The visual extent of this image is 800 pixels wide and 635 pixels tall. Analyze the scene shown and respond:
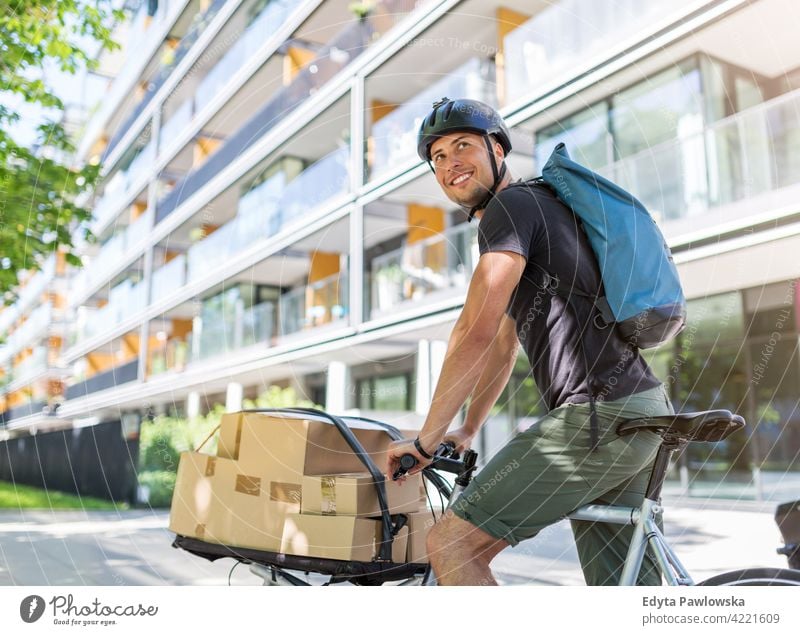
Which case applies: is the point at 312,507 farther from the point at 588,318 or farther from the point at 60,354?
the point at 60,354

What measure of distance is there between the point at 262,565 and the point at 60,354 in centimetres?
158

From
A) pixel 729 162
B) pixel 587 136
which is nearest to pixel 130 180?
pixel 729 162

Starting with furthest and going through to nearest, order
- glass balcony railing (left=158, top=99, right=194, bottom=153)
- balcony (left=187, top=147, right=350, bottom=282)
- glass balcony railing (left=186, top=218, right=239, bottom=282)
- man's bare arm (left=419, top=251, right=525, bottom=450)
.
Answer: balcony (left=187, top=147, right=350, bottom=282), glass balcony railing (left=186, top=218, right=239, bottom=282), glass balcony railing (left=158, top=99, right=194, bottom=153), man's bare arm (left=419, top=251, right=525, bottom=450)

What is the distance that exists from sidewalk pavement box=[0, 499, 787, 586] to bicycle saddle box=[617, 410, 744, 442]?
990 millimetres

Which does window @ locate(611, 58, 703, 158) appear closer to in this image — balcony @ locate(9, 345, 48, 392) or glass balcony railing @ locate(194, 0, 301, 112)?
glass balcony railing @ locate(194, 0, 301, 112)

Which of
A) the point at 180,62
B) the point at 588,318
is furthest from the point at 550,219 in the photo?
the point at 180,62

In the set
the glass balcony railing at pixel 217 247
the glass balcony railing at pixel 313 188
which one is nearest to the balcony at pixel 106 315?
the glass balcony railing at pixel 217 247

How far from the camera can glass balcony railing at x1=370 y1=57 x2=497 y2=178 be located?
838 centimetres

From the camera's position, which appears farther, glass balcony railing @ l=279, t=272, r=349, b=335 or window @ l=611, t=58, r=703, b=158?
glass balcony railing @ l=279, t=272, r=349, b=335

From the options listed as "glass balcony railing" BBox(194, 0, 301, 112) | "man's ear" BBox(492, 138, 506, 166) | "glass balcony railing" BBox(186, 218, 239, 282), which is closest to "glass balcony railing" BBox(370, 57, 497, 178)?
"glass balcony railing" BBox(194, 0, 301, 112)

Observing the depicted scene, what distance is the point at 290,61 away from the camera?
7.29 m

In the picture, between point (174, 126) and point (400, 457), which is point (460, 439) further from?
point (174, 126)

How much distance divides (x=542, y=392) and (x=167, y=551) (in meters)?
2.92
